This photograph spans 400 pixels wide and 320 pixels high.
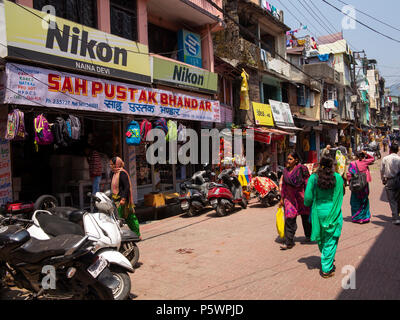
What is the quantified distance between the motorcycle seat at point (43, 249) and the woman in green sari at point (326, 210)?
3147 millimetres

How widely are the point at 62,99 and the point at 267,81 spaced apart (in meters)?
14.5

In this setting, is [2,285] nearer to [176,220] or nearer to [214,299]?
[214,299]

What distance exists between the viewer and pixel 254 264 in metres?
5.23

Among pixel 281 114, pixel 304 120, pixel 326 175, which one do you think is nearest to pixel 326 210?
pixel 326 175

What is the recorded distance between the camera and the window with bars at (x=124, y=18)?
31.9ft

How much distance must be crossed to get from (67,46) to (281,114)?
1448cm

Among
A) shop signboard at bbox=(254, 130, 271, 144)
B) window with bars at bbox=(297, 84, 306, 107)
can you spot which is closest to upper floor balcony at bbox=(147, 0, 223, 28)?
shop signboard at bbox=(254, 130, 271, 144)

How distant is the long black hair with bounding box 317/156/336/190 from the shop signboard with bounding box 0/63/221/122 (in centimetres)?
570

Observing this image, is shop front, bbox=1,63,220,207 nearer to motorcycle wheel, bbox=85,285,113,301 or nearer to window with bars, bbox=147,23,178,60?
window with bars, bbox=147,23,178,60

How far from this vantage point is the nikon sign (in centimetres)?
665

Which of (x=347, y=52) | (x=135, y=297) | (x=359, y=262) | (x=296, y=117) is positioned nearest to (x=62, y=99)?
(x=135, y=297)

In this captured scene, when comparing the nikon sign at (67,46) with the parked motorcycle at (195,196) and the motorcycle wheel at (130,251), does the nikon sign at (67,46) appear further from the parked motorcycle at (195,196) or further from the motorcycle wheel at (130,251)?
the motorcycle wheel at (130,251)

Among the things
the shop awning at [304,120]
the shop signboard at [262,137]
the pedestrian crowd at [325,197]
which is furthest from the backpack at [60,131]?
the shop awning at [304,120]

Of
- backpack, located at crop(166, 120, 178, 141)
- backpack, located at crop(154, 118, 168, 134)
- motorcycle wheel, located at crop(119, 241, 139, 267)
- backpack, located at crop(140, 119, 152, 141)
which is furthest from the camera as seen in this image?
backpack, located at crop(166, 120, 178, 141)
